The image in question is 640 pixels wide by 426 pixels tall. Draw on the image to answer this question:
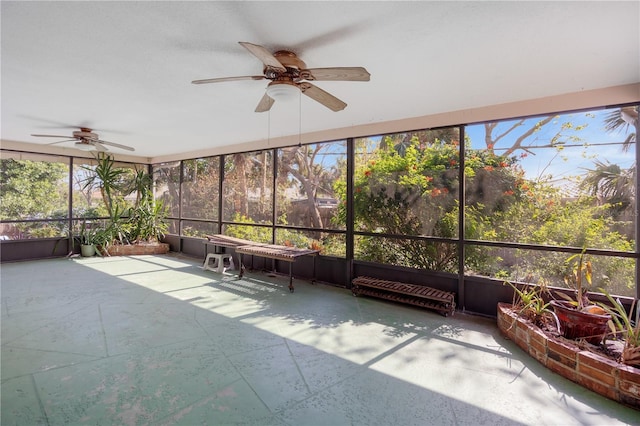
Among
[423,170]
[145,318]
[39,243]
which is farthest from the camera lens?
[39,243]

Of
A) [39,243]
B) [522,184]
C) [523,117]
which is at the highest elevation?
[523,117]

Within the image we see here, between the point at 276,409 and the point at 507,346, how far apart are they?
7.53 feet

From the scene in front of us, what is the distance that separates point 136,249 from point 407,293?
267 inches

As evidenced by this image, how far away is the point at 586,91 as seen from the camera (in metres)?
3.19

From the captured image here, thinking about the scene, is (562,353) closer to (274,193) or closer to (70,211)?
(274,193)

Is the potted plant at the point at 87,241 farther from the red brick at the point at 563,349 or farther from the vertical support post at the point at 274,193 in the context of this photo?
the red brick at the point at 563,349

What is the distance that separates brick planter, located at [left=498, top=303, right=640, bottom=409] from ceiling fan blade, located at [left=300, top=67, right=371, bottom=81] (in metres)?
2.66

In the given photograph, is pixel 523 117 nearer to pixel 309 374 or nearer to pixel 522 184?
pixel 522 184

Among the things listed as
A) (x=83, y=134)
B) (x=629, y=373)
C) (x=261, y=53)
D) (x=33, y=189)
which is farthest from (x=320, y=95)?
(x=33, y=189)

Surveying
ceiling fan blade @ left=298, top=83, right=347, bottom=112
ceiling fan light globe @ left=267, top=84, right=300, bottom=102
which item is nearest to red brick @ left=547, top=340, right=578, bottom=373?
ceiling fan blade @ left=298, top=83, right=347, bottom=112

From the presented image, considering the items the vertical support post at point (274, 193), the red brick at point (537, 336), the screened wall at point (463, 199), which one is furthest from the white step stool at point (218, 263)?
the red brick at point (537, 336)

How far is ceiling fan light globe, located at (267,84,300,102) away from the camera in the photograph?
8.21 ft

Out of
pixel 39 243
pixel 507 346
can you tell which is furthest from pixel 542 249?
pixel 39 243

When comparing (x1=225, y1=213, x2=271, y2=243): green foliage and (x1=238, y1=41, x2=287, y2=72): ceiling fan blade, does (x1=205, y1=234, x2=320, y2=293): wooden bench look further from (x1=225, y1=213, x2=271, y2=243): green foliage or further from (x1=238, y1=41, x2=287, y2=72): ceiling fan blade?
(x1=238, y1=41, x2=287, y2=72): ceiling fan blade
